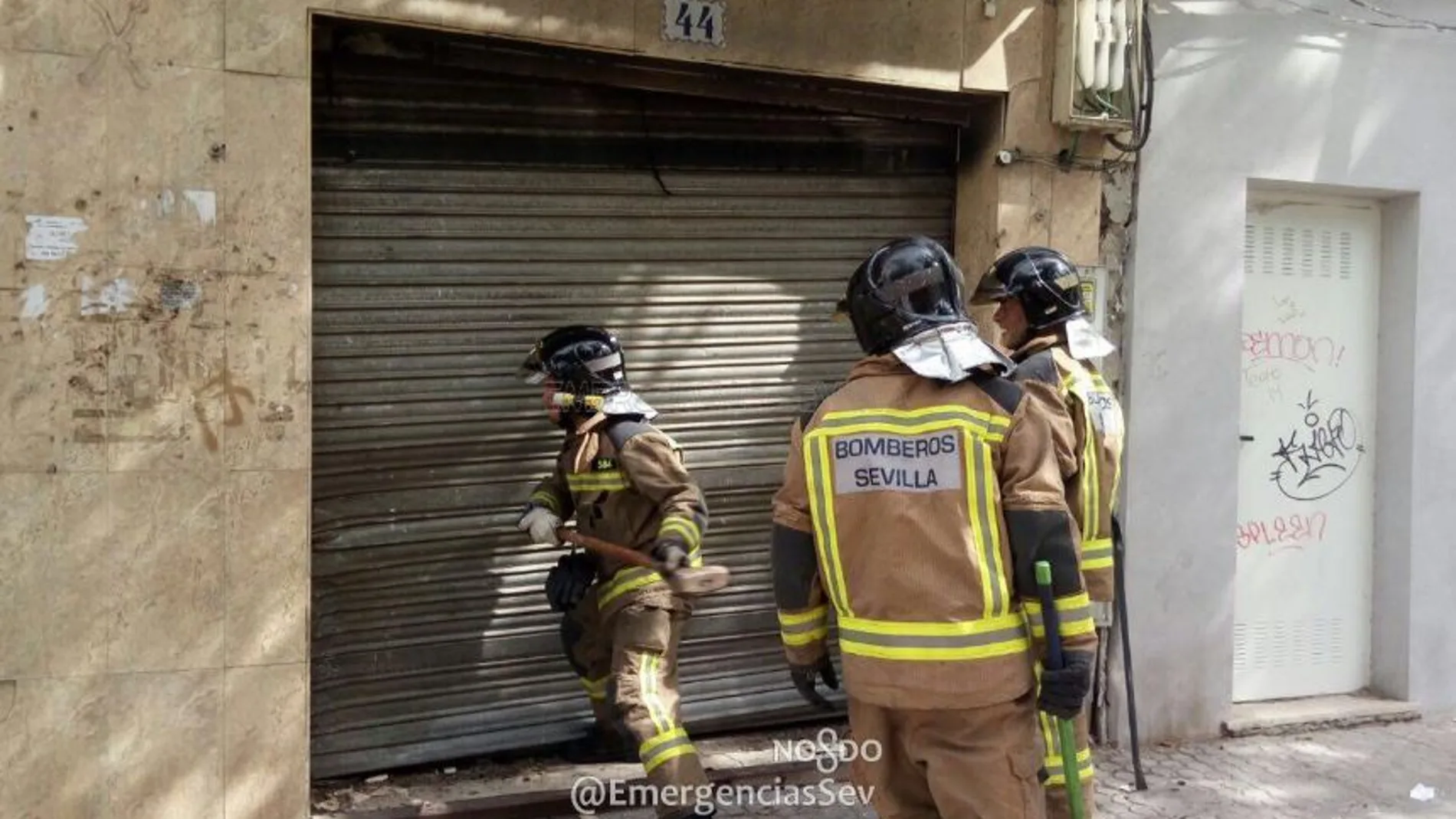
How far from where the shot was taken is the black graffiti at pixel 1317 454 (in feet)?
23.1

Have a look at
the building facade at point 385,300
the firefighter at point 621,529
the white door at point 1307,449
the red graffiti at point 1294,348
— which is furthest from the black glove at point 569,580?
the red graffiti at point 1294,348

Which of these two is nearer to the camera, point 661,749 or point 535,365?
point 661,749

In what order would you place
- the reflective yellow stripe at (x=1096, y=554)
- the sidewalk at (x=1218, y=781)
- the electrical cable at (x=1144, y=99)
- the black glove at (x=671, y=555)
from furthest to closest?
the electrical cable at (x=1144, y=99)
the sidewalk at (x=1218, y=781)
the black glove at (x=671, y=555)
the reflective yellow stripe at (x=1096, y=554)

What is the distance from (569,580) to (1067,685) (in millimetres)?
2271

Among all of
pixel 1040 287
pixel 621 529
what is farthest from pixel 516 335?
pixel 1040 287

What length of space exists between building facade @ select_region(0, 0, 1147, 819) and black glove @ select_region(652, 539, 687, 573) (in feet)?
3.29

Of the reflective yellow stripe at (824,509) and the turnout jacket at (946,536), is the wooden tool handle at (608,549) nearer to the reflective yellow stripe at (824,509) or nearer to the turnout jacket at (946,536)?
the reflective yellow stripe at (824,509)

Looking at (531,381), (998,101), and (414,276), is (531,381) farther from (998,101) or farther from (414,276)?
(998,101)

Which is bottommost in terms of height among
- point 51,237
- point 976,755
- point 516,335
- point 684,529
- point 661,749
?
point 661,749

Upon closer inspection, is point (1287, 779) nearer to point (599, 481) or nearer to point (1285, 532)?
point (1285, 532)

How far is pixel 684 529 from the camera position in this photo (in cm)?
499

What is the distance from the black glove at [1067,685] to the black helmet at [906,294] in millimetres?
927

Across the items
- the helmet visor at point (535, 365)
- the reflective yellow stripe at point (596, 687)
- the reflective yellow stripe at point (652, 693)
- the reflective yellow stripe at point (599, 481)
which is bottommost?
the reflective yellow stripe at point (596, 687)

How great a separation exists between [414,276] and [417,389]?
443 millimetres
